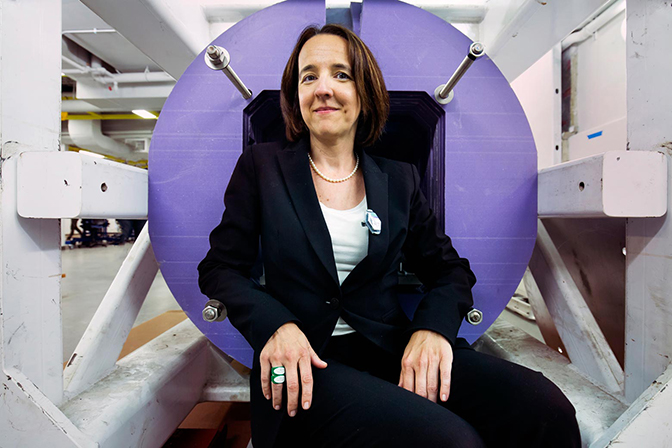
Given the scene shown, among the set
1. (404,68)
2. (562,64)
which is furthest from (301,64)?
(562,64)

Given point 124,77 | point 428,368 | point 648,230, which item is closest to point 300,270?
point 428,368

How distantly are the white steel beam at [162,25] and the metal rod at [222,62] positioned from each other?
41 centimetres

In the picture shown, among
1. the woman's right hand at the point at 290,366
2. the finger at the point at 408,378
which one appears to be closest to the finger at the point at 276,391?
the woman's right hand at the point at 290,366

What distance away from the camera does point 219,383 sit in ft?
4.00

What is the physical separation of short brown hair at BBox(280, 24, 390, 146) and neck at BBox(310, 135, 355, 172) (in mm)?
56

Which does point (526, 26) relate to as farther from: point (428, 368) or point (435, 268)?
point (428, 368)

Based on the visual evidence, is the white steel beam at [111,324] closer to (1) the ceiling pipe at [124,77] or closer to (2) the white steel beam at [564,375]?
(2) the white steel beam at [564,375]

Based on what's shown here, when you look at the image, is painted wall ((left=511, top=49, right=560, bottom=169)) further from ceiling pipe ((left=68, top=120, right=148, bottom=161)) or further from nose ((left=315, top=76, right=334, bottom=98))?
ceiling pipe ((left=68, top=120, right=148, bottom=161))

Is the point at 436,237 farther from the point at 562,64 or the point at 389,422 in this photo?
the point at 562,64

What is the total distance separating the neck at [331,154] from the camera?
97 cm

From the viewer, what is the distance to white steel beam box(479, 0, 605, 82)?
1.14 m

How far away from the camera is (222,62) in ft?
2.90

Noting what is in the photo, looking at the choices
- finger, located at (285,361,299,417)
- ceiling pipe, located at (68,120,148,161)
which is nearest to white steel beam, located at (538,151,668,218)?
finger, located at (285,361,299,417)

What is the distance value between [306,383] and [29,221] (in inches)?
25.6
